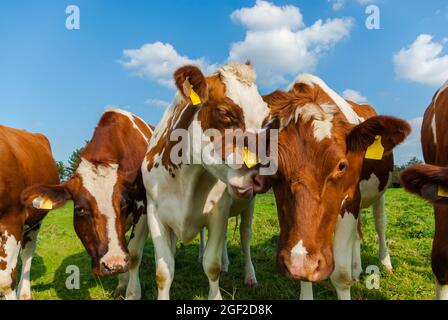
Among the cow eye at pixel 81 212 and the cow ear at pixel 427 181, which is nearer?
the cow ear at pixel 427 181

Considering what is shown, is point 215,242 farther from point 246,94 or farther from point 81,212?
point 246,94

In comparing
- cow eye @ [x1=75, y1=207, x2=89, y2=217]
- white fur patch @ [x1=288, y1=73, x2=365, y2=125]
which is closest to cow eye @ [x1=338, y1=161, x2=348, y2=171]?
white fur patch @ [x1=288, y1=73, x2=365, y2=125]

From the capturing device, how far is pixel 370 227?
10.8 meters

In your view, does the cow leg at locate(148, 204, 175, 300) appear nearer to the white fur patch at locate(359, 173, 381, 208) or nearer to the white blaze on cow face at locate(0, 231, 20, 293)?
the white blaze on cow face at locate(0, 231, 20, 293)

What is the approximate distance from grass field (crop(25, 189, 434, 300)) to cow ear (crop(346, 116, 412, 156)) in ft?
8.78

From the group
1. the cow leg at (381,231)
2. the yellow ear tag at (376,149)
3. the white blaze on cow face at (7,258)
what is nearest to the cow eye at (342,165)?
the yellow ear tag at (376,149)

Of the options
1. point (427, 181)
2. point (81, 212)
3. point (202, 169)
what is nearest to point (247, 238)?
point (202, 169)

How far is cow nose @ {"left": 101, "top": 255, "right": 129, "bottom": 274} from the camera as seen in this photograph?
4.76 m

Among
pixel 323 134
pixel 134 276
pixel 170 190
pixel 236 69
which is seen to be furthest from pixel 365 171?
pixel 134 276

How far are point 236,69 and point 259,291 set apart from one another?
11.0ft

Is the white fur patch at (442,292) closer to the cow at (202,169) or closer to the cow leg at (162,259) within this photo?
the cow at (202,169)

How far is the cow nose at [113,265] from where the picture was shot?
15.6 feet

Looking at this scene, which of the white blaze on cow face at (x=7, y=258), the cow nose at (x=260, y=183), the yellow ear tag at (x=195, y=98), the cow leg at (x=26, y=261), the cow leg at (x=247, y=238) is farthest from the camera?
the cow leg at (x=247, y=238)

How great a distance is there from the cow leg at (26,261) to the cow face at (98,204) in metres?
1.83
